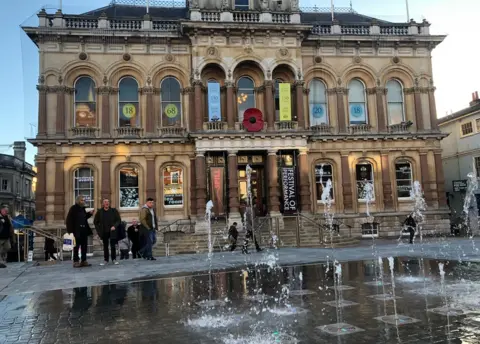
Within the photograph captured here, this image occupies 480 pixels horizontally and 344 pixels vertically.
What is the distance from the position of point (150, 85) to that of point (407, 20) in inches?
744

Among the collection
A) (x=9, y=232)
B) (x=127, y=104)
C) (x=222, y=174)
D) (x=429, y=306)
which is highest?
(x=127, y=104)

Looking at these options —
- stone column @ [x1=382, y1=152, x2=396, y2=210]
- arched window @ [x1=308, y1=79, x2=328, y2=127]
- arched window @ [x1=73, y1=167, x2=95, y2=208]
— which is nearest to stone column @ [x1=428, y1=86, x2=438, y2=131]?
stone column @ [x1=382, y1=152, x2=396, y2=210]

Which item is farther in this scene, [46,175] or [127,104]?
[127,104]

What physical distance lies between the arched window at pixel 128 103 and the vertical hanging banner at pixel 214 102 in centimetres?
474

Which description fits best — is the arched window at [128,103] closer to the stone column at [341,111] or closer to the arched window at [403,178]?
the stone column at [341,111]

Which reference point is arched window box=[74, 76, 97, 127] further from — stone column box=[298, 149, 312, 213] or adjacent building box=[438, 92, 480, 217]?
adjacent building box=[438, 92, 480, 217]

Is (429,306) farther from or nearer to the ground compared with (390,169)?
nearer to the ground

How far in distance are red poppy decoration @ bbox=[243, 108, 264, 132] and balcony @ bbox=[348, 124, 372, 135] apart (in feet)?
21.5

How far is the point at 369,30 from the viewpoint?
29.8 metres

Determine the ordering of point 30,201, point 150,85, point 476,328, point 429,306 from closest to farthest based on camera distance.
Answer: point 476,328
point 429,306
point 150,85
point 30,201

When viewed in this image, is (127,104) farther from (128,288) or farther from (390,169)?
(128,288)

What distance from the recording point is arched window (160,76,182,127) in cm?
2756

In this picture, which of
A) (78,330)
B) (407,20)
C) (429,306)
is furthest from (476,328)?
(407,20)

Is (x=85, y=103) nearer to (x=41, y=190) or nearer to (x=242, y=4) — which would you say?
(x=41, y=190)
